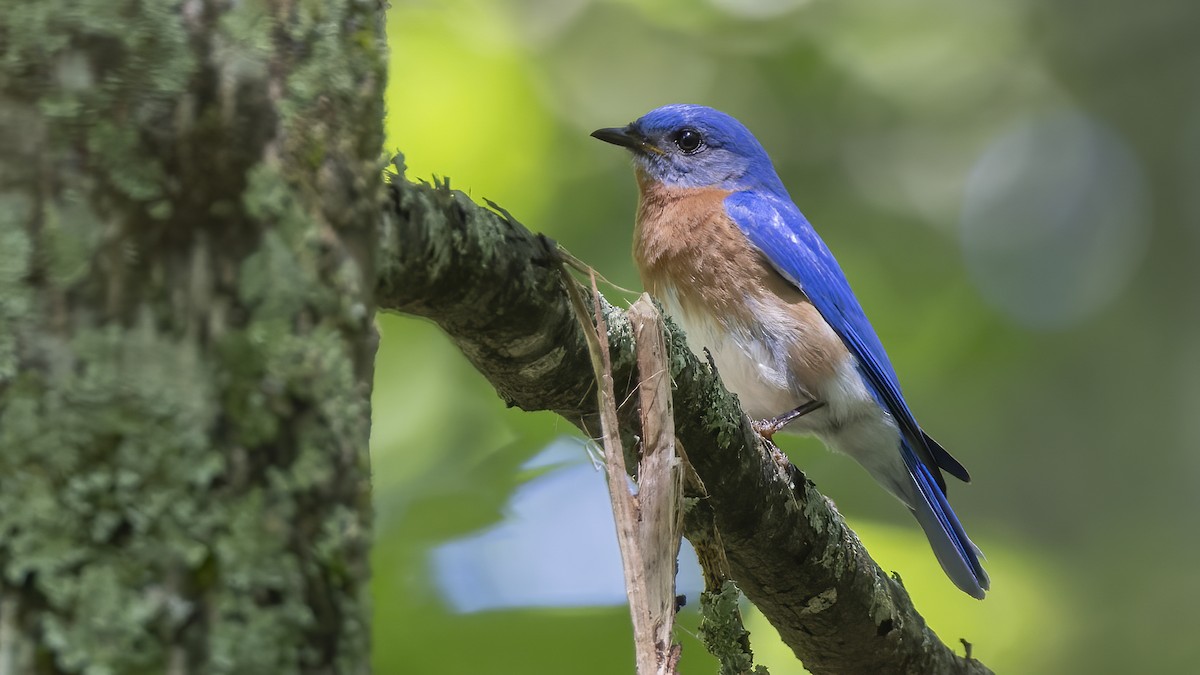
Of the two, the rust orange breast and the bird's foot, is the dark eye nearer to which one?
the rust orange breast

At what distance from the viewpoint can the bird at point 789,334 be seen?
3900 mm

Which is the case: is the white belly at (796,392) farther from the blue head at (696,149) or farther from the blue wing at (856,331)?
the blue head at (696,149)

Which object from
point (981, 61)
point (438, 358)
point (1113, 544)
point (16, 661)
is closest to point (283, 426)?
point (16, 661)

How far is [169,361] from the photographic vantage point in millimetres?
1018

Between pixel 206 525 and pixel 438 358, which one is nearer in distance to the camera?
pixel 206 525

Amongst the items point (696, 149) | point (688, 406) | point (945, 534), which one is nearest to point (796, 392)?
point (945, 534)

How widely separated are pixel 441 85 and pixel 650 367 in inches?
75.2

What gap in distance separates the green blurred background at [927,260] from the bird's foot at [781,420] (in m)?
0.45

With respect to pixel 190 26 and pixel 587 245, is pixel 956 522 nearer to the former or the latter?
pixel 587 245

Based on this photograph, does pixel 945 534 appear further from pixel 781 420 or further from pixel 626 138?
pixel 626 138

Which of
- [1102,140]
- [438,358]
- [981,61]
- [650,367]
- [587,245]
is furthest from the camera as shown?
[1102,140]

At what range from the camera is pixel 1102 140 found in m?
6.99

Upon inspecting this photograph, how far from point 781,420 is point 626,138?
1.26 m

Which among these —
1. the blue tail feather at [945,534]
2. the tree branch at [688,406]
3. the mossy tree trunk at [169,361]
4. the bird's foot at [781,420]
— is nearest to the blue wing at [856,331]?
the blue tail feather at [945,534]
